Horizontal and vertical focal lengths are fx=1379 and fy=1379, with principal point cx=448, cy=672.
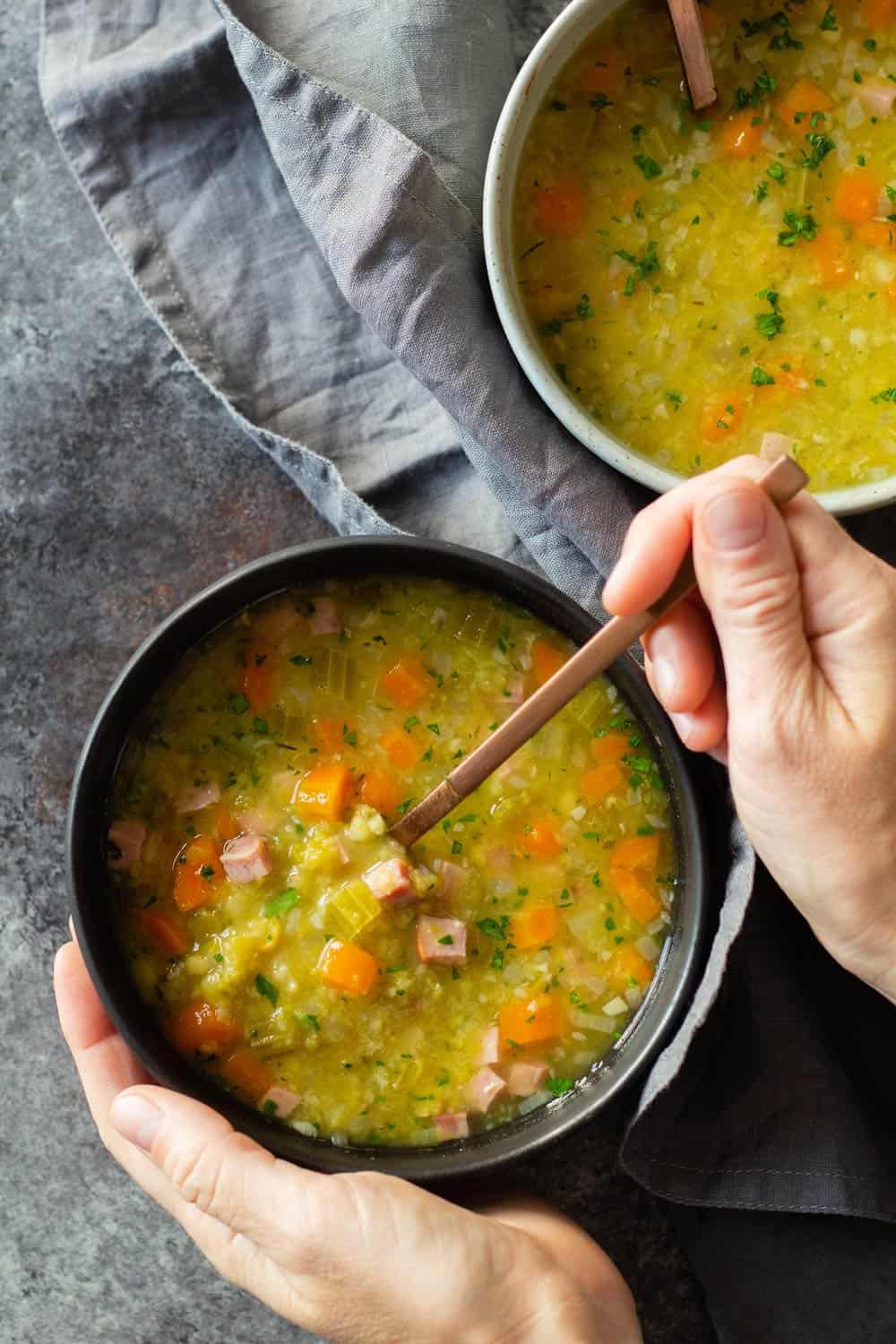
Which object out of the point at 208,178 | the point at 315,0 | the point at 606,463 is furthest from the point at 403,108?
the point at 606,463

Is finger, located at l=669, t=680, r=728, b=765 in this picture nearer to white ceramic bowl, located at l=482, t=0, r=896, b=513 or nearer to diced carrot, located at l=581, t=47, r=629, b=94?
white ceramic bowl, located at l=482, t=0, r=896, b=513

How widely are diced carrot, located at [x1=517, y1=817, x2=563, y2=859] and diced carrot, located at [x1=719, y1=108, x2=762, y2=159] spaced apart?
49.3 inches

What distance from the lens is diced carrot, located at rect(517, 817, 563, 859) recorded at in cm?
250

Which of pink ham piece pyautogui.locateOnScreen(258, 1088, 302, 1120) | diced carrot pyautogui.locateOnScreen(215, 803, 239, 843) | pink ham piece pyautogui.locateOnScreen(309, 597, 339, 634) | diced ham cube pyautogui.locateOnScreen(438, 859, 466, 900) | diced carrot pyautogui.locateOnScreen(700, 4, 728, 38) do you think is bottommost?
pink ham piece pyautogui.locateOnScreen(258, 1088, 302, 1120)

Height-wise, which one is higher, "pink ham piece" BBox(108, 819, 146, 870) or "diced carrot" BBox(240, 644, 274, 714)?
"diced carrot" BBox(240, 644, 274, 714)

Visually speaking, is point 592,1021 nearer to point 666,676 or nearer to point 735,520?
point 666,676

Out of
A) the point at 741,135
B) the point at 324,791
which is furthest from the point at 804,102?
the point at 324,791

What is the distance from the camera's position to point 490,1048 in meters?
2.48

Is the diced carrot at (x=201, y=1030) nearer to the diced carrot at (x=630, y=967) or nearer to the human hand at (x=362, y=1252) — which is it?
the human hand at (x=362, y=1252)

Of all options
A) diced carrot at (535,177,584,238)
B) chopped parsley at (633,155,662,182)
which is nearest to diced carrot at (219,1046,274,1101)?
diced carrot at (535,177,584,238)

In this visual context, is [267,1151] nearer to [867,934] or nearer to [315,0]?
[867,934]

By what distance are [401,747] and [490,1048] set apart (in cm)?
56

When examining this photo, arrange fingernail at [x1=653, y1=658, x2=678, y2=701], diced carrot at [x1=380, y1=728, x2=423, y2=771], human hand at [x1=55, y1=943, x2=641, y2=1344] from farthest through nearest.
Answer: diced carrot at [x1=380, y1=728, x2=423, y2=771] < fingernail at [x1=653, y1=658, x2=678, y2=701] < human hand at [x1=55, y1=943, x2=641, y2=1344]

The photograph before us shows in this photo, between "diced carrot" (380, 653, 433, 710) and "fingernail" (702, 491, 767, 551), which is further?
"diced carrot" (380, 653, 433, 710)
